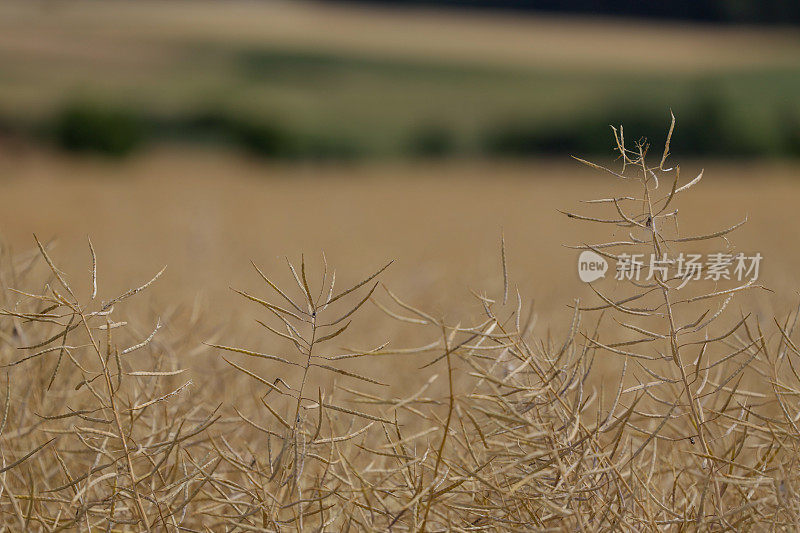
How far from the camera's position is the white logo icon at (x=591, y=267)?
575 millimetres

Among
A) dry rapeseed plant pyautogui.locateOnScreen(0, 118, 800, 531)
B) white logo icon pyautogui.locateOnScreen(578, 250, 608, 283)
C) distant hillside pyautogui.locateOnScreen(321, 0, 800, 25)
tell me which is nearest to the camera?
dry rapeseed plant pyautogui.locateOnScreen(0, 118, 800, 531)

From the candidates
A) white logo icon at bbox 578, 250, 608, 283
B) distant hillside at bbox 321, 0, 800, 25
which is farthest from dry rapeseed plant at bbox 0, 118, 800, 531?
distant hillside at bbox 321, 0, 800, 25

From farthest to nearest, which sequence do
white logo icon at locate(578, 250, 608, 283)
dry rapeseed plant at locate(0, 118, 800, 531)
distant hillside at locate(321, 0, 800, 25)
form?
distant hillside at locate(321, 0, 800, 25), white logo icon at locate(578, 250, 608, 283), dry rapeseed plant at locate(0, 118, 800, 531)

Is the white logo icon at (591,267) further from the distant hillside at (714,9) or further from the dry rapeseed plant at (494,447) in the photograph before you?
the distant hillside at (714,9)

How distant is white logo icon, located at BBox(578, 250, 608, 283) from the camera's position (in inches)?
22.6

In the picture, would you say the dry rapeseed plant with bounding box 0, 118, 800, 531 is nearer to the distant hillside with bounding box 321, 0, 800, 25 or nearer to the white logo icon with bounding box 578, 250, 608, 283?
the white logo icon with bounding box 578, 250, 608, 283

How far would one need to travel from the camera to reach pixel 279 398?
1.30 m

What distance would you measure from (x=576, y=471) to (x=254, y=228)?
4.92m

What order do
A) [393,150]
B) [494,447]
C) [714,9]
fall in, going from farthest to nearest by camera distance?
[393,150] → [714,9] → [494,447]

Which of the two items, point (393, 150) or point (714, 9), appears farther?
point (393, 150)

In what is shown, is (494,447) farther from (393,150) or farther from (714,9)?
(393,150)

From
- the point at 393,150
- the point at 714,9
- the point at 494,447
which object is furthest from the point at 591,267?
the point at 393,150

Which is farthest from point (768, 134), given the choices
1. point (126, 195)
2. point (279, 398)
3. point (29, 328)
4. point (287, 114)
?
point (29, 328)

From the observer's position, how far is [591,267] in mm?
586
